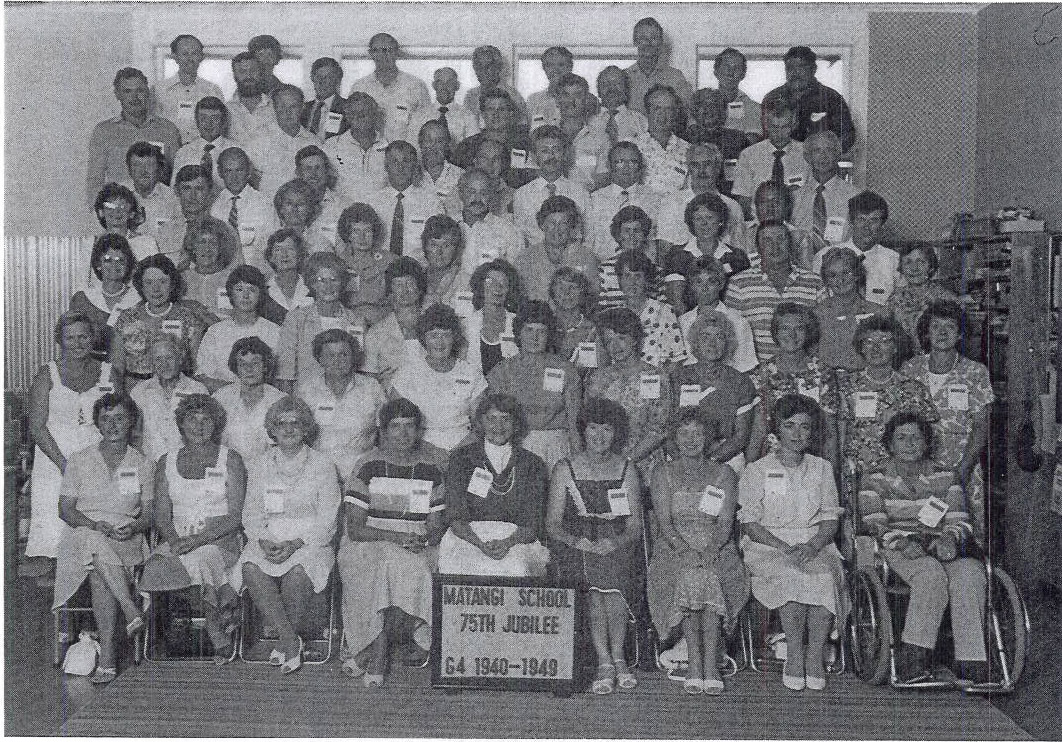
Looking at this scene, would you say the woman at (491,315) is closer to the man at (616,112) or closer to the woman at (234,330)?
the woman at (234,330)

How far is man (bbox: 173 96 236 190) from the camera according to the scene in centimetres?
588

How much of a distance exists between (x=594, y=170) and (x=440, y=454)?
196 centimetres

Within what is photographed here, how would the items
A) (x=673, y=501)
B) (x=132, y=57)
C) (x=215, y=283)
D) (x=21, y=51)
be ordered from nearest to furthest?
(x=673, y=501), (x=21, y=51), (x=215, y=283), (x=132, y=57)

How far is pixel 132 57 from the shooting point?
580cm

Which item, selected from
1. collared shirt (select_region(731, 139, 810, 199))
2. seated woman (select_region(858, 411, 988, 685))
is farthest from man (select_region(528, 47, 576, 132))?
seated woman (select_region(858, 411, 988, 685))

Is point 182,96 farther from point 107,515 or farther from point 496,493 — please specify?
point 496,493

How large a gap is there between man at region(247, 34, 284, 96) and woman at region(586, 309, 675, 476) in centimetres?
257

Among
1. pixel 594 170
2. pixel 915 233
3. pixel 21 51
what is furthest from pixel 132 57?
pixel 915 233

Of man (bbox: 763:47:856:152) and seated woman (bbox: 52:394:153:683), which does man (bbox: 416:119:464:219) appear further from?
seated woman (bbox: 52:394:153:683)

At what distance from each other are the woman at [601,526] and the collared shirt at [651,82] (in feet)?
7.29

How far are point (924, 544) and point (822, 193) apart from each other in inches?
76.3

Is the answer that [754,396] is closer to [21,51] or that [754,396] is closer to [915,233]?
[915,233]

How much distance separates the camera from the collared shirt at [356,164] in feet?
19.4

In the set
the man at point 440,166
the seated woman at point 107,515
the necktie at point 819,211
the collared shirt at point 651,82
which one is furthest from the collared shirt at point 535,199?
the seated woman at point 107,515
